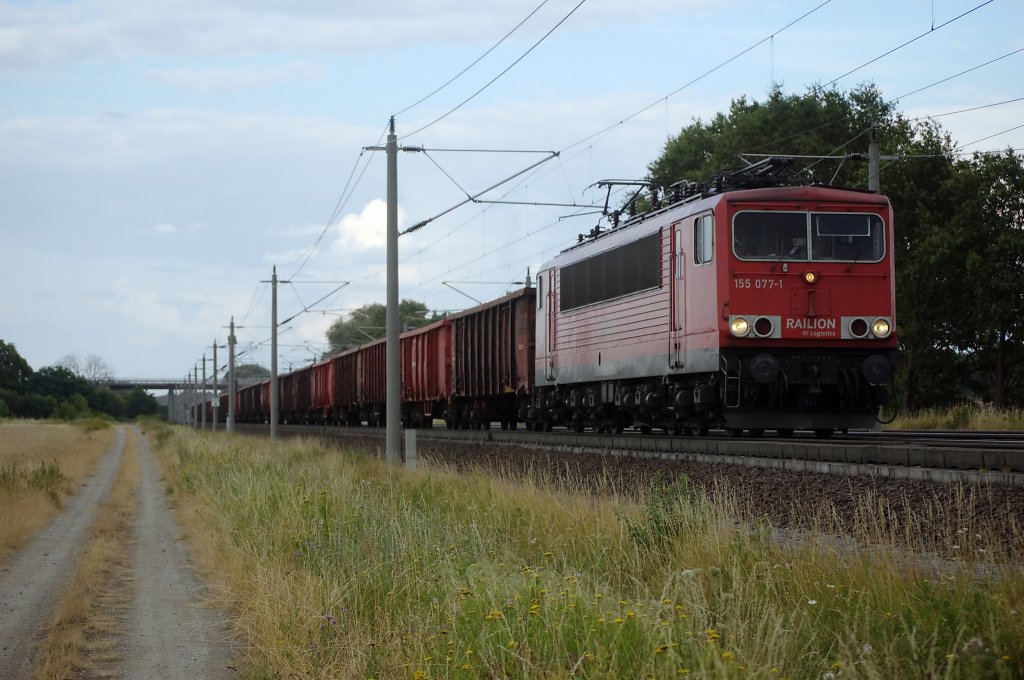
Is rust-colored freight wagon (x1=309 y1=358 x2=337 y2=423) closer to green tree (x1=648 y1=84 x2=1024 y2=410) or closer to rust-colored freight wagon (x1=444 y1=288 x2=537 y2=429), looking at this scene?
rust-colored freight wagon (x1=444 y1=288 x2=537 y2=429)

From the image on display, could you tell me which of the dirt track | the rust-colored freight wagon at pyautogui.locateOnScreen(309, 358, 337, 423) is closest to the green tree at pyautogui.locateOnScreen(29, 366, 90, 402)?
the rust-colored freight wagon at pyautogui.locateOnScreen(309, 358, 337, 423)

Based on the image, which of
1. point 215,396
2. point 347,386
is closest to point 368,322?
point 215,396

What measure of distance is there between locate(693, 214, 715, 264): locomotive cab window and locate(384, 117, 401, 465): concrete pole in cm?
665

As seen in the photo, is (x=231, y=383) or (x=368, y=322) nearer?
(x=231, y=383)

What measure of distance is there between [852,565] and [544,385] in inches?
727

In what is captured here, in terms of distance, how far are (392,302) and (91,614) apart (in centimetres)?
1286

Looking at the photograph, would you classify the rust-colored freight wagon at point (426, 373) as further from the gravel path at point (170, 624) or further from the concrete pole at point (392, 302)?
the gravel path at point (170, 624)

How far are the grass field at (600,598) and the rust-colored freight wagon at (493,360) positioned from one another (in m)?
15.8

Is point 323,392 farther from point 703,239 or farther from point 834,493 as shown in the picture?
point 834,493

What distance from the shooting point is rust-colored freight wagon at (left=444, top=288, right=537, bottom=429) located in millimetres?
28125

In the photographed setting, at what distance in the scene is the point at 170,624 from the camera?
380 inches

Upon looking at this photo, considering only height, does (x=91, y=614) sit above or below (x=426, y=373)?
below

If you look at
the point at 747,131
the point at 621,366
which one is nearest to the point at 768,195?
the point at 621,366

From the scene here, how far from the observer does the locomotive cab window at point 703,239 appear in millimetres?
17250
